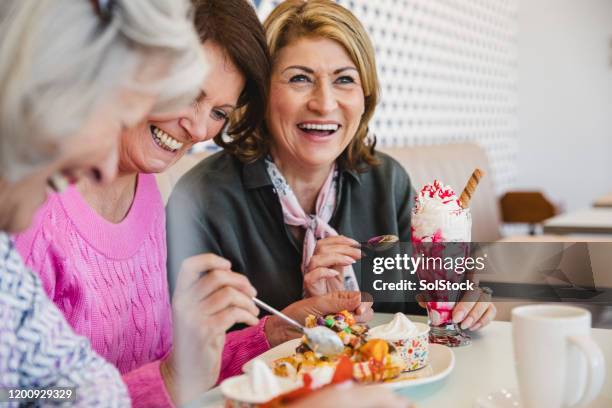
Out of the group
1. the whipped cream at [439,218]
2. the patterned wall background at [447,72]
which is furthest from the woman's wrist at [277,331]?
the patterned wall background at [447,72]

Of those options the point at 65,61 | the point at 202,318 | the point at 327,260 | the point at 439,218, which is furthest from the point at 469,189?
the point at 65,61

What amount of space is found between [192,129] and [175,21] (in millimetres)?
470

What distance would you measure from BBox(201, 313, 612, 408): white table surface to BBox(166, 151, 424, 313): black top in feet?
1.11

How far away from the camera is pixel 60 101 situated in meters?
0.49

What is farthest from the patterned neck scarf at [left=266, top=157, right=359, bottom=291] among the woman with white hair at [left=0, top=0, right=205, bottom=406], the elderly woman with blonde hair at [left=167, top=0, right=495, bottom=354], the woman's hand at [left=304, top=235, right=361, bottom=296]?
the woman with white hair at [left=0, top=0, right=205, bottom=406]

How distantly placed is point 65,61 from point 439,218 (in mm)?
585

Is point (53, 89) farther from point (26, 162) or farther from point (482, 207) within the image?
point (482, 207)

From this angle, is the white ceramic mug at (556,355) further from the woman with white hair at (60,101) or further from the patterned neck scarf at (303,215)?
the patterned neck scarf at (303,215)

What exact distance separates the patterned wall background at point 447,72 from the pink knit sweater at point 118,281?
3.83 feet

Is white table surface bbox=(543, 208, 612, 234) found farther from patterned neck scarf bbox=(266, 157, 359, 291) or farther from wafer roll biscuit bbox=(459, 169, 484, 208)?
wafer roll biscuit bbox=(459, 169, 484, 208)

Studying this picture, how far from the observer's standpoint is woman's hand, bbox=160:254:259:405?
778mm

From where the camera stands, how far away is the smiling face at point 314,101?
1260mm

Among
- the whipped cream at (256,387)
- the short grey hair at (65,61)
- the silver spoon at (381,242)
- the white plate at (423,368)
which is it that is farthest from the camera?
the silver spoon at (381,242)

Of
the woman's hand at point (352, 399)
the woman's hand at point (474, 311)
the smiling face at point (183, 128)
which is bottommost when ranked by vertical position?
the woman's hand at point (474, 311)
